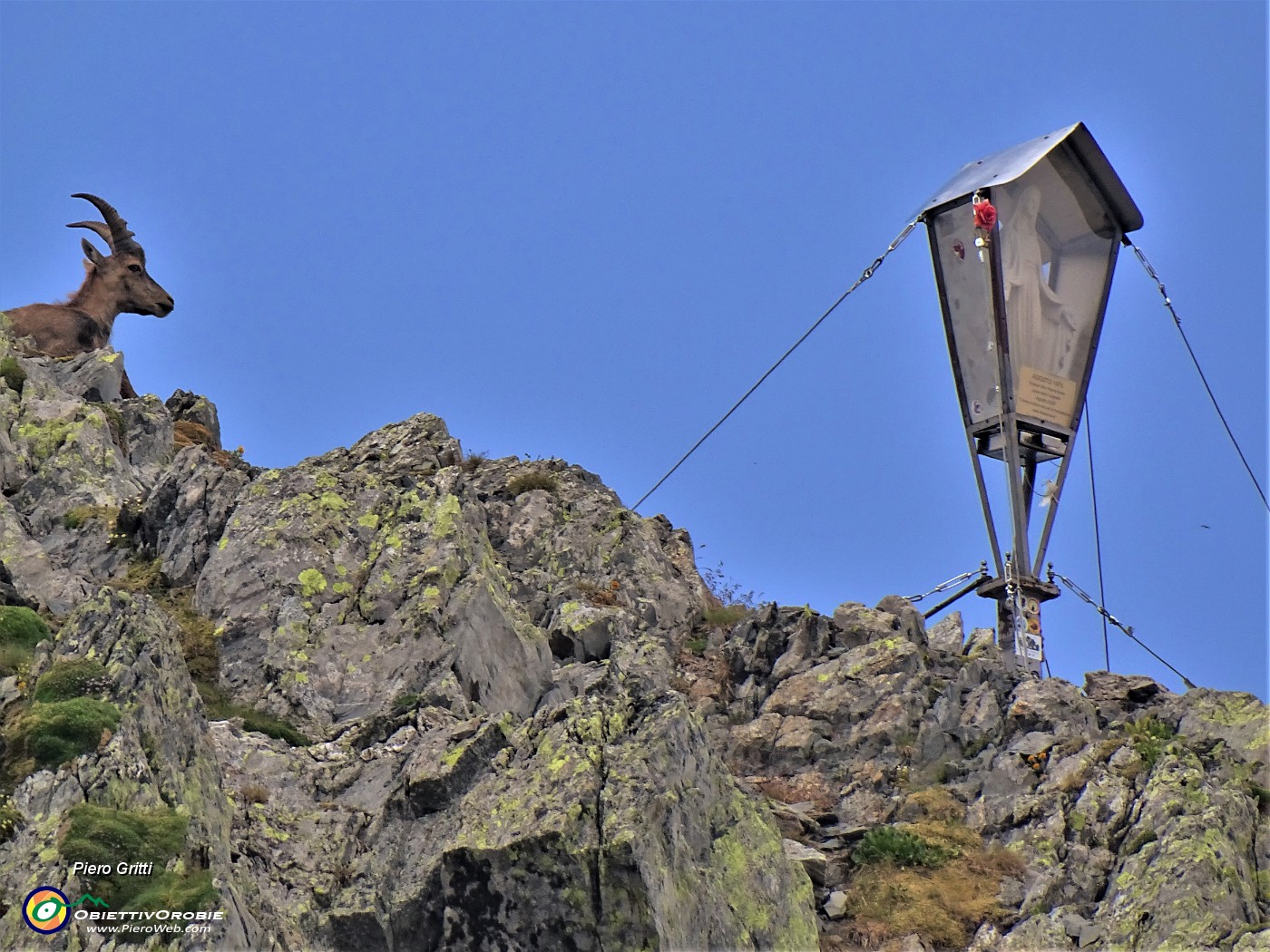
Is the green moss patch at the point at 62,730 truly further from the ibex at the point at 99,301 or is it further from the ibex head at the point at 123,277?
the ibex head at the point at 123,277

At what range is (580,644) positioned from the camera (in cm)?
2577

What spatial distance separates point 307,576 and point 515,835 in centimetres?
855

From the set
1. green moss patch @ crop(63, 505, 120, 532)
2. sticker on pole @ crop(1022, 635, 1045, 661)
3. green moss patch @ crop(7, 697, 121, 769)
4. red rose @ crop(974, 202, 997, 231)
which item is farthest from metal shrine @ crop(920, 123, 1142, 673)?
green moss patch @ crop(7, 697, 121, 769)

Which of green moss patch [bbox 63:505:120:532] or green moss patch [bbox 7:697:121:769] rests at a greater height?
green moss patch [bbox 63:505:120:532]

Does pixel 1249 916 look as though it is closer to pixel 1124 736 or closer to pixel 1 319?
pixel 1124 736

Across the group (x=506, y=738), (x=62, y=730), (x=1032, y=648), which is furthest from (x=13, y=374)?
(x=1032, y=648)

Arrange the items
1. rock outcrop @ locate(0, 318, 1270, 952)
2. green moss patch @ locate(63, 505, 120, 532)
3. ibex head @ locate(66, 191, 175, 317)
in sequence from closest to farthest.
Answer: rock outcrop @ locate(0, 318, 1270, 952)
green moss patch @ locate(63, 505, 120, 532)
ibex head @ locate(66, 191, 175, 317)

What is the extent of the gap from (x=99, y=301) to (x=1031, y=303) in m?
21.2

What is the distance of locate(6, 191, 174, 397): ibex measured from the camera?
3647 cm

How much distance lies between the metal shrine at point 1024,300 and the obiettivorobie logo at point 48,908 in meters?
21.2

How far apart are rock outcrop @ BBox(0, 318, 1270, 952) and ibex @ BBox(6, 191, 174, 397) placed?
360 cm

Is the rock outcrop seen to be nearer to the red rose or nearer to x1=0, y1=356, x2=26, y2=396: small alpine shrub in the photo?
x1=0, y1=356, x2=26, y2=396: small alpine shrub

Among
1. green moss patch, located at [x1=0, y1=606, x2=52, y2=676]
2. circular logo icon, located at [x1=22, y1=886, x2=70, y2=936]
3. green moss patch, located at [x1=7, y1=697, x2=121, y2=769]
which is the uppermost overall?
green moss patch, located at [x1=0, y1=606, x2=52, y2=676]

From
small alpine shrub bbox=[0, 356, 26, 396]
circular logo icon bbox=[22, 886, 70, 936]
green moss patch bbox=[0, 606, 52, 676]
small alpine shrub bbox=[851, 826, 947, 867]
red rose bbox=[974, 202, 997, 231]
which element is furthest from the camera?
red rose bbox=[974, 202, 997, 231]
